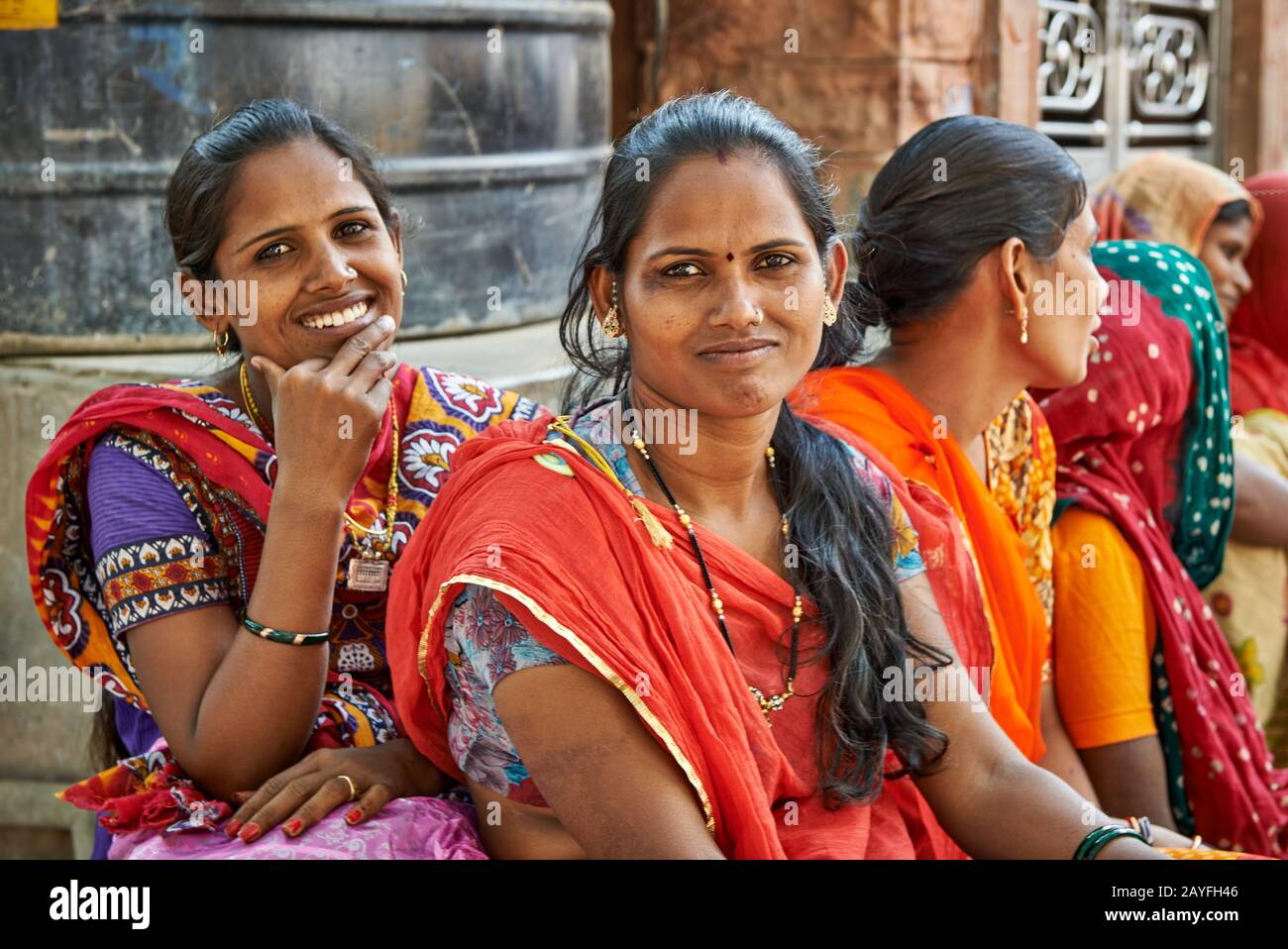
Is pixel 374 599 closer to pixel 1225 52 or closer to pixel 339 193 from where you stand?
pixel 339 193

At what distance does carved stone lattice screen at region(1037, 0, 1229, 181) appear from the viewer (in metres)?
5.95

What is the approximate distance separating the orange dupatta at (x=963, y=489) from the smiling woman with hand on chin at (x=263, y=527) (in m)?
0.69

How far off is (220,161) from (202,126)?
1.13 metres

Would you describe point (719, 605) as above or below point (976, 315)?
below

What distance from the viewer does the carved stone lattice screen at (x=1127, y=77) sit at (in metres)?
5.95

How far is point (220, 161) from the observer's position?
2289 mm

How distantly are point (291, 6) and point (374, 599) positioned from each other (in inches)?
64.6

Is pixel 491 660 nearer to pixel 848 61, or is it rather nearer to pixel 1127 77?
pixel 848 61

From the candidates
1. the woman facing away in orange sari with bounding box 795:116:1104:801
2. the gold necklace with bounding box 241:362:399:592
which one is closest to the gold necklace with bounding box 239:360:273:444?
the gold necklace with bounding box 241:362:399:592

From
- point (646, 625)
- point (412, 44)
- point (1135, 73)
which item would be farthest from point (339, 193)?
point (1135, 73)

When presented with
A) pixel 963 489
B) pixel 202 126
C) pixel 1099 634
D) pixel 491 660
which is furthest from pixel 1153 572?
pixel 202 126

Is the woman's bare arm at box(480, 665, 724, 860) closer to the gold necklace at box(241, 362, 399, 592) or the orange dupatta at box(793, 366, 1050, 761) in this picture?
the gold necklace at box(241, 362, 399, 592)

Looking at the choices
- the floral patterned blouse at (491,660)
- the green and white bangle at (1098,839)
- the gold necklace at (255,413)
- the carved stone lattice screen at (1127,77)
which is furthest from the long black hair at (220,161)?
the carved stone lattice screen at (1127,77)
